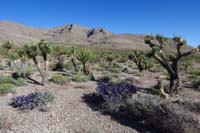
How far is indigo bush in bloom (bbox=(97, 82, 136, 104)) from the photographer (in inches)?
396

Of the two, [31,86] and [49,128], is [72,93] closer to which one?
[31,86]

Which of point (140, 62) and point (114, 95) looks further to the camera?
point (140, 62)

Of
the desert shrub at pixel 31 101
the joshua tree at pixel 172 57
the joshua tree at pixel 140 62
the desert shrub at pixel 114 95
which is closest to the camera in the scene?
the desert shrub at pixel 114 95

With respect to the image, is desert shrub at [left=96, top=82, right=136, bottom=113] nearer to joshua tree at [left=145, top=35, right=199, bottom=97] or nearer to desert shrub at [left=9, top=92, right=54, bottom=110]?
desert shrub at [left=9, top=92, right=54, bottom=110]

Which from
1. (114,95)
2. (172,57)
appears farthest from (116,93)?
(172,57)

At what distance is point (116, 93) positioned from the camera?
1037cm

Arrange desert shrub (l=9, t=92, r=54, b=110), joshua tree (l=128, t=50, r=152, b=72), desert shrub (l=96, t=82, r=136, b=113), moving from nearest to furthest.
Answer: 1. desert shrub (l=96, t=82, r=136, b=113)
2. desert shrub (l=9, t=92, r=54, b=110)
3. joshua tree (l=128, t=50, r=152, b=72)

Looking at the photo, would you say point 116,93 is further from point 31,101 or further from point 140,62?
point 140,62

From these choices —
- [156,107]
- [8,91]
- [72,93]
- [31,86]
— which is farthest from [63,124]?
[31,86]

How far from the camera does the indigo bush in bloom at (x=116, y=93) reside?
1005cm

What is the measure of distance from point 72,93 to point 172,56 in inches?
252

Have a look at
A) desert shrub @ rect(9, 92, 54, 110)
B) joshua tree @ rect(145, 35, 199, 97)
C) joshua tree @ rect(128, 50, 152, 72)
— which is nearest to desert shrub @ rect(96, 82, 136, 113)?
desert shrub @ rect(9, 92, 54, 110)

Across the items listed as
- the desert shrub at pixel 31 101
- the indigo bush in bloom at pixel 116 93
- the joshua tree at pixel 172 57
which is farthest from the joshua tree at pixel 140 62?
the desert shrub at pixel 31 101

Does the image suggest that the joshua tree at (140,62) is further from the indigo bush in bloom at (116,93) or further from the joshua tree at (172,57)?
the indigo bush in bloom at (116,93)
